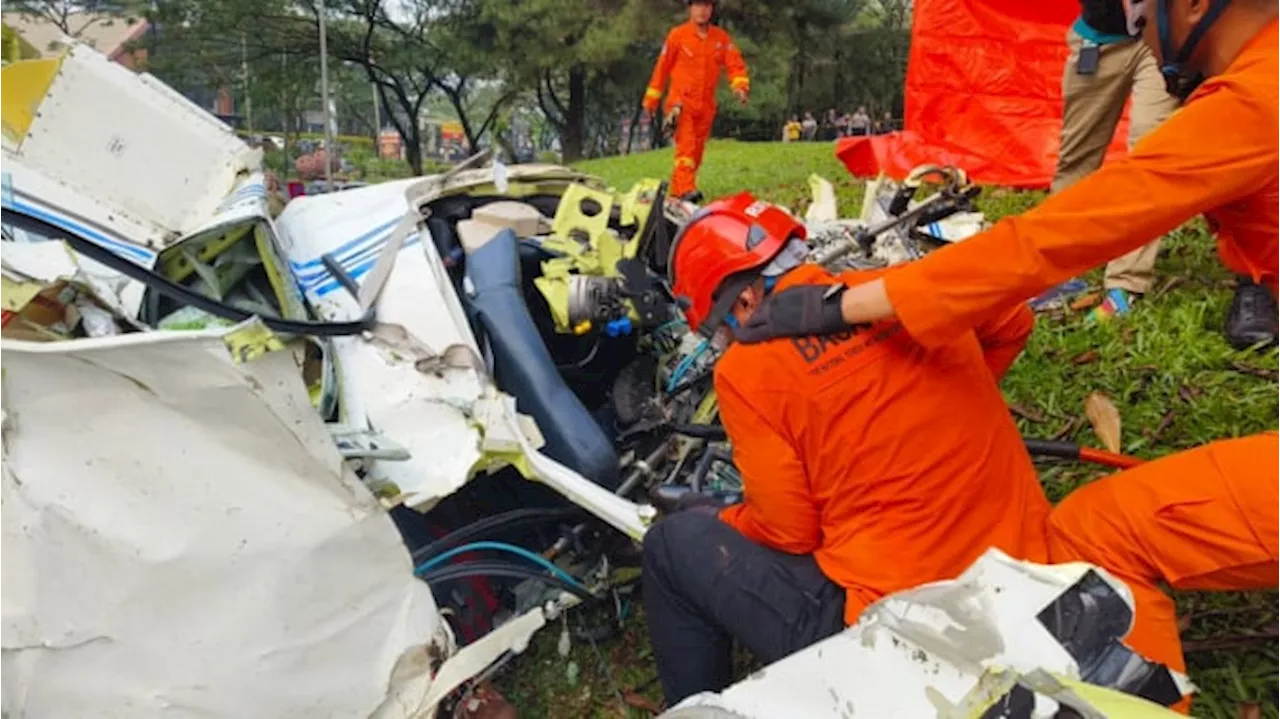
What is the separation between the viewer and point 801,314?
6.16 feet

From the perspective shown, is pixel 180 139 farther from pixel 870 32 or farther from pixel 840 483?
pixel 870 32

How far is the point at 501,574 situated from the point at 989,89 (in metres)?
5.94

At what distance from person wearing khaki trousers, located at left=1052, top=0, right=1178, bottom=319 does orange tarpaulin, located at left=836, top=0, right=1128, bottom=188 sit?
2510 millimetres

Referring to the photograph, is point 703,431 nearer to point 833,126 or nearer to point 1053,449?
point 1053,449

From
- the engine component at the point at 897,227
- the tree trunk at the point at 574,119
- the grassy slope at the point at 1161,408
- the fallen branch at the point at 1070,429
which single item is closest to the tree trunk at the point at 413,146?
the tree trunk at the point at 574,119

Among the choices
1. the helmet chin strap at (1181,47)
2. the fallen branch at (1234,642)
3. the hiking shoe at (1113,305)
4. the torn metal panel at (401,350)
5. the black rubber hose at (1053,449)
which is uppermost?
the helmet chin strap at (1181,47)

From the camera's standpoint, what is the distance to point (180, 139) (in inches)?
144

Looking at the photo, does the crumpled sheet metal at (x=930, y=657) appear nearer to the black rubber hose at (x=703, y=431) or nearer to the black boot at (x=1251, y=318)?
the black rubber hose at (x=703, y=431)

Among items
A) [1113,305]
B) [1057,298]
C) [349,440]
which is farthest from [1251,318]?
[349,440]

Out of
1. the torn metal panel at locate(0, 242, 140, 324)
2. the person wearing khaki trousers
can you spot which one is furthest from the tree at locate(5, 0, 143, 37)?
the person wearing khaki trousers

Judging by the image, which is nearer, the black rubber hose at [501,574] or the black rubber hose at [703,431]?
the black rubber hose at [501,574]

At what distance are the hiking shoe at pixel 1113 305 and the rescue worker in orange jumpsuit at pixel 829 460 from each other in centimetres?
221

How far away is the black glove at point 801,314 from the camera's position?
186cm

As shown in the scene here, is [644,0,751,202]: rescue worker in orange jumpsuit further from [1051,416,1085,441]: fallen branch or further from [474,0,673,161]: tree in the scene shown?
[474,0,673,161]: tree
